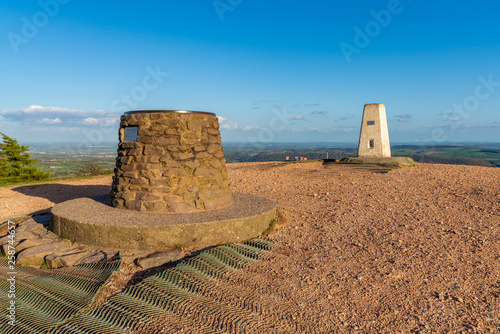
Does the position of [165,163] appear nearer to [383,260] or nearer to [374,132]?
[383,260]

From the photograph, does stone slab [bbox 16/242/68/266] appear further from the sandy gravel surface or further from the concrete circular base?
Answer: the sandy gravel surface

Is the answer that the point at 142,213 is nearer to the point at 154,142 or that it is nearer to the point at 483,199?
the point at 154,142

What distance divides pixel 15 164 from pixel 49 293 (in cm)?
1506

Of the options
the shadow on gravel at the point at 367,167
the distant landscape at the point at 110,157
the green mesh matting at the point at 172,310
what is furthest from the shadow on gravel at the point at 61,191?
the shadow on gravel at the point at 367,167

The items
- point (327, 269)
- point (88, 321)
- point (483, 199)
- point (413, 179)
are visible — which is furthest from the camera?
point (413, 179)

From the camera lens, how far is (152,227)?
5.15 metres

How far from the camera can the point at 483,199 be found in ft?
26.3

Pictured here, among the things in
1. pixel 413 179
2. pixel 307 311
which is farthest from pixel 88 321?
pixel 413 179

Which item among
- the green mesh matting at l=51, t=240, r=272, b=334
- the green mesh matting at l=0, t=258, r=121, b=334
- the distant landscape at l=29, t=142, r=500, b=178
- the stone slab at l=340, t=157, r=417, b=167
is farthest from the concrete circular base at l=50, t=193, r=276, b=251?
→ the stone slab at l=340, t=157, r=417, b=167

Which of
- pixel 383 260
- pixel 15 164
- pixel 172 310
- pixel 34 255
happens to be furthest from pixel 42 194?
pixel 383 260

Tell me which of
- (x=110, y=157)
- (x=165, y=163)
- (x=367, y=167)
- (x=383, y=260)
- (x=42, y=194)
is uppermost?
(x=165, y=163)

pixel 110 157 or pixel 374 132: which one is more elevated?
pixel 374 132

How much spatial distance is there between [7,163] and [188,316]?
16554mm

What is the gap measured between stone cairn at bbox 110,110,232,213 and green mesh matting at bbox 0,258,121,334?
1.67 meters
